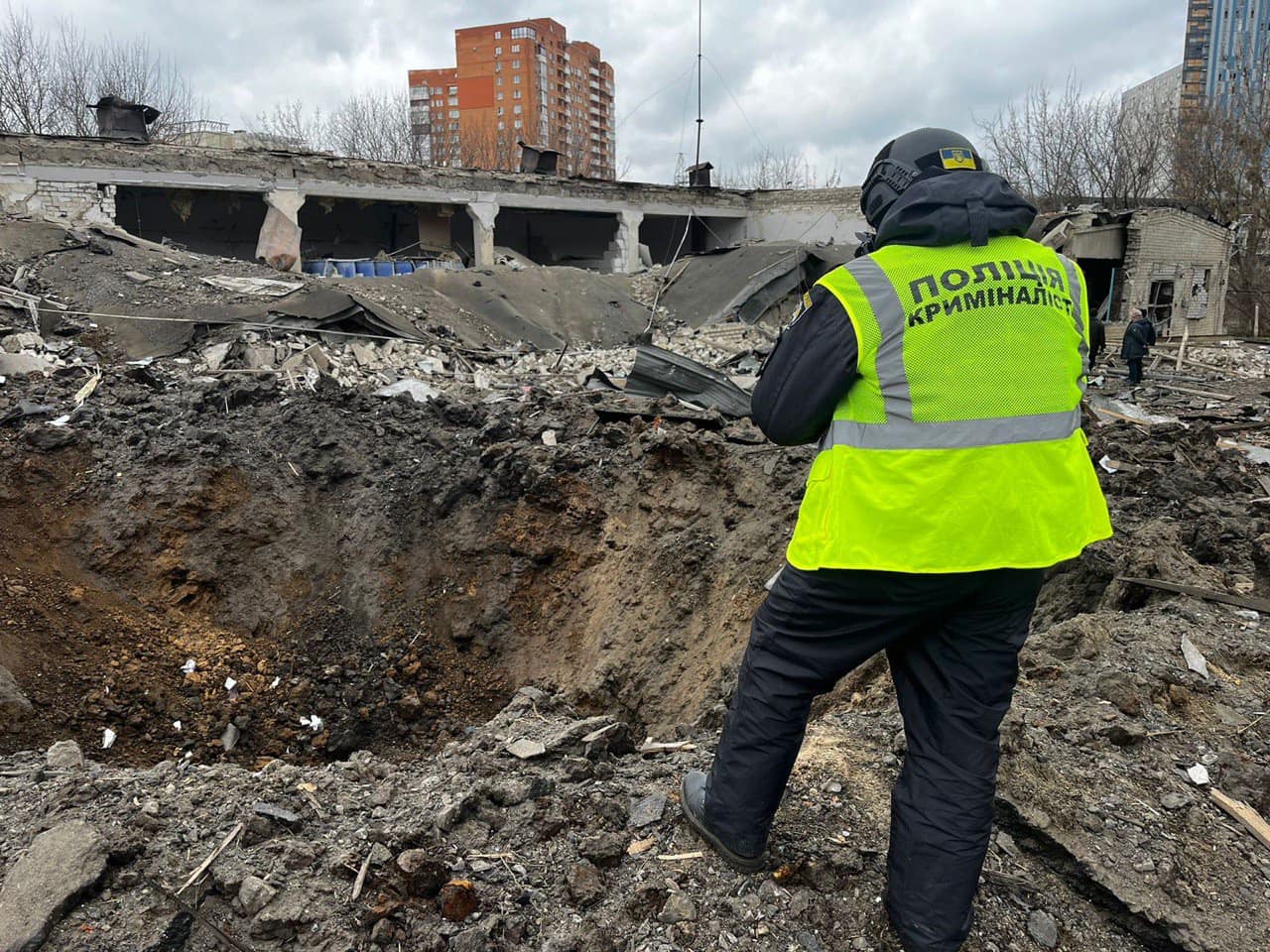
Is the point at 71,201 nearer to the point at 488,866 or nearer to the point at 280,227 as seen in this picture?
the point at 280,227

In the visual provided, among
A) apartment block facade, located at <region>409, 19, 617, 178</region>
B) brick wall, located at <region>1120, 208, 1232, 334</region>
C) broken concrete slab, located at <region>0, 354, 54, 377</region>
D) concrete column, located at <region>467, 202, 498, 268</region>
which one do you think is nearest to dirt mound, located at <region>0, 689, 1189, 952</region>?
broken concrete slab, located at <region>0, 354, 54, 377</region>

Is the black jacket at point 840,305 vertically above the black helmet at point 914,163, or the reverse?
the black helmet at point 914,163

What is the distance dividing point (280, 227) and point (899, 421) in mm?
19383

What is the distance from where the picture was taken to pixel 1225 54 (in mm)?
28750

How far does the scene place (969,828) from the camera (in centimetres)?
191

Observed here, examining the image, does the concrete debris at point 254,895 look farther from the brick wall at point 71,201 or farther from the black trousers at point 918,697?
the brick wall at point 71,201

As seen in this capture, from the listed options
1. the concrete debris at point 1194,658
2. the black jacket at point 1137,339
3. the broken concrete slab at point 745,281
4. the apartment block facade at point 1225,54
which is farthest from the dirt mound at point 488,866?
the apartment block facade at point 1225,54

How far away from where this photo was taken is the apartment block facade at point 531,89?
48.8m

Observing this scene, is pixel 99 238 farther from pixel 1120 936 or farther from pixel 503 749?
pixel 1120 936

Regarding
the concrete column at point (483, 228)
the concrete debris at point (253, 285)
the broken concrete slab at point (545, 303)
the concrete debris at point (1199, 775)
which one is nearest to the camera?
the concrete debris at point (1199, 775)

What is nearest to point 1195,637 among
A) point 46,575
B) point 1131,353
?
point 46,575

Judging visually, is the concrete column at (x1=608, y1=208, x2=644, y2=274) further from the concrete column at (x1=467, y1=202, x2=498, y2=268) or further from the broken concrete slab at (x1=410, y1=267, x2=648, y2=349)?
the broken concrete slab at (x1=410, y1=267, x2=648, y2=349)

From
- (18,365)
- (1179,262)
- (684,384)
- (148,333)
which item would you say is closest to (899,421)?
(684,384)

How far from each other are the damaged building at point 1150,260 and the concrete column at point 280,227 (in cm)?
1625
